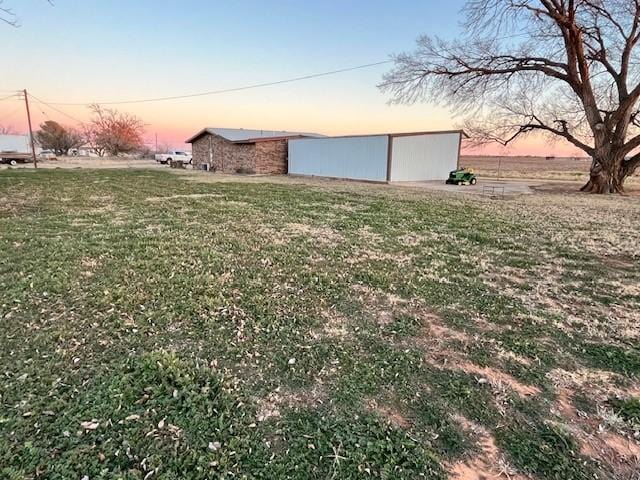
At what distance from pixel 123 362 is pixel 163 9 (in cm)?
1748

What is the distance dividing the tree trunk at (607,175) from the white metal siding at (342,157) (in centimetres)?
909

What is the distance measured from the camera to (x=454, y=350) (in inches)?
102

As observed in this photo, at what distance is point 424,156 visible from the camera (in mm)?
19344

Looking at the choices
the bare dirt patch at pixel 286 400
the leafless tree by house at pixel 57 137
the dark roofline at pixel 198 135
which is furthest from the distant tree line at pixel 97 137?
the bare dirt patch at pixel 286 400

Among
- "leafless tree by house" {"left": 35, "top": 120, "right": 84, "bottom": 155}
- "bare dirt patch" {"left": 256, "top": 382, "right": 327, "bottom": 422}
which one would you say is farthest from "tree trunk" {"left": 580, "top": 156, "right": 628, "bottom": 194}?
"leafless tree by house" {"left": 35, "top": 120, "right": 84, "bottom": 155}

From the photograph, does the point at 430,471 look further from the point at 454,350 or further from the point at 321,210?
the point at 321,210

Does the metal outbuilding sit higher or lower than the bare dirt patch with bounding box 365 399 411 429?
higher

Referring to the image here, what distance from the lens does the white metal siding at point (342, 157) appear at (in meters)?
18.2

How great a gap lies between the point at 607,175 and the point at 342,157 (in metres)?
12.2

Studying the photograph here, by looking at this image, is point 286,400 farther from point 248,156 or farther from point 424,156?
point 248,156

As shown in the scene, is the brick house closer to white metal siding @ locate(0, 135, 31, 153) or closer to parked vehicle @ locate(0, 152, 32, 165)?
parked vehicle @ locate(0, 152, 32, 165)

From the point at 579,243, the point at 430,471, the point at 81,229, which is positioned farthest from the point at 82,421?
the point at 579,243

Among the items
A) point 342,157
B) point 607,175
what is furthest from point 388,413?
point 342,157

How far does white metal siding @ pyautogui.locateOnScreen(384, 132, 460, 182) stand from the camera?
18172mm
